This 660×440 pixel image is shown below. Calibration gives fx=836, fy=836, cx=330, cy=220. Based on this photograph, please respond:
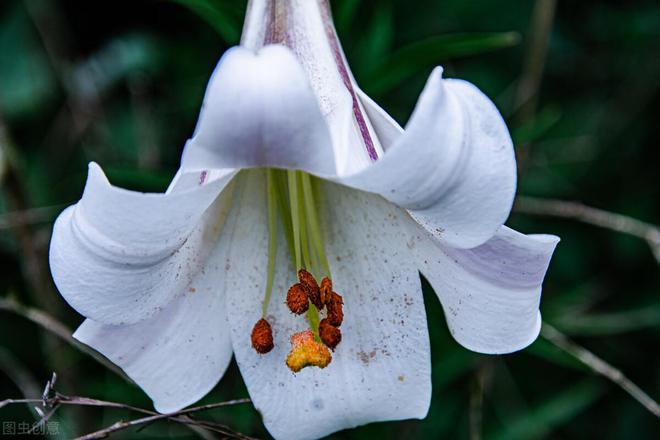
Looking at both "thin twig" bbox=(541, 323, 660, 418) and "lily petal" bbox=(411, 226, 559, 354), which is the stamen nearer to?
"lily petal" bbox=(411, 226, 559, 354)

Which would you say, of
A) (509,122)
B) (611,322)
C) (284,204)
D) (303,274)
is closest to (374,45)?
(509,122)

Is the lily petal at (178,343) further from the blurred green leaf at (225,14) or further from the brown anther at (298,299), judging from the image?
the blurred green leaf at (225,14)

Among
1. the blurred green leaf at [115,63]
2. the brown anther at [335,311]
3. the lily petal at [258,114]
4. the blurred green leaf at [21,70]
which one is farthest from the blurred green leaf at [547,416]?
the blurred green leaf at [21,70]

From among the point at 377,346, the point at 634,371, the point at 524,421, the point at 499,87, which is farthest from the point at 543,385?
the point at 377,346

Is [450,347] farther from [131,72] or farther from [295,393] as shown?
[131,72]

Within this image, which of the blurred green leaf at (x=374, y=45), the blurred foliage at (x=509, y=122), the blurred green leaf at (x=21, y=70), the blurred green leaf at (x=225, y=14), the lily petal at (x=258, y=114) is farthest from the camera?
the blurred green leaf at (x=21, y=70)

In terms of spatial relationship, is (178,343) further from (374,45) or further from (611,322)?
(611,322)
